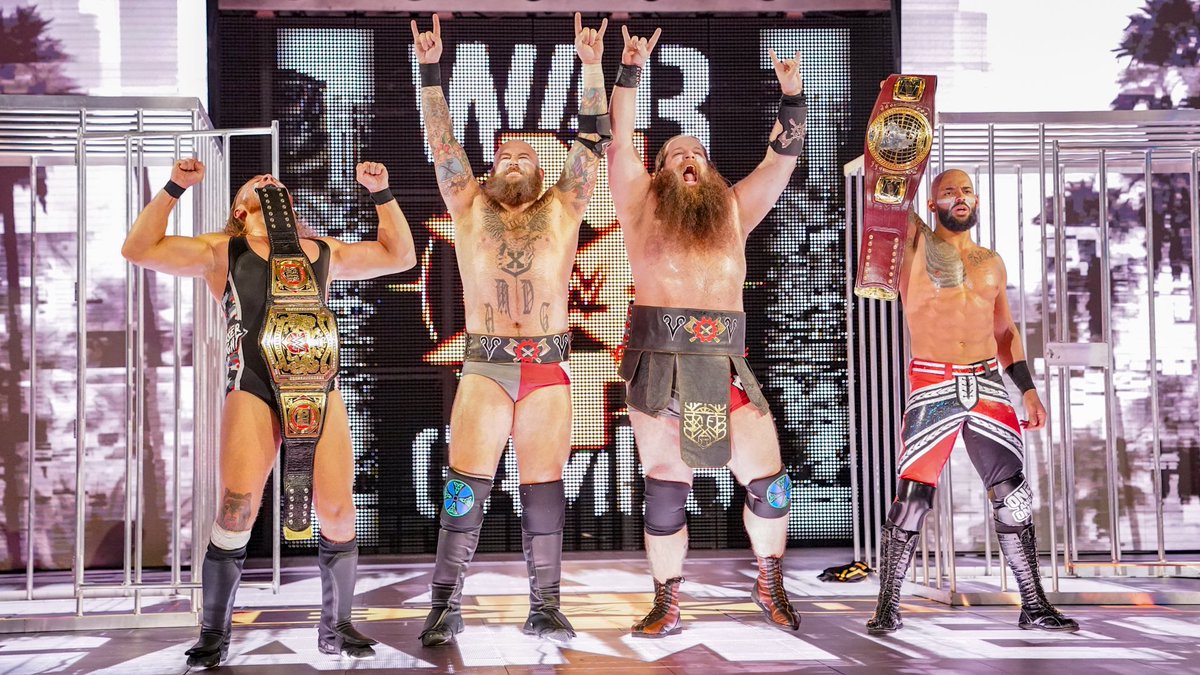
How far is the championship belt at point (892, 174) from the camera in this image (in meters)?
5.09

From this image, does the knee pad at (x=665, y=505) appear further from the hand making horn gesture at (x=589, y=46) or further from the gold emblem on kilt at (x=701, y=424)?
the hand making horn gesture at (x=589, y=46)

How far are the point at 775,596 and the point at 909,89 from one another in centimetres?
228

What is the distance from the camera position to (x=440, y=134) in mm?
4797

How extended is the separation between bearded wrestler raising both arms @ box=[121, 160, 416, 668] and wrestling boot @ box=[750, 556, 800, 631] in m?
1.61

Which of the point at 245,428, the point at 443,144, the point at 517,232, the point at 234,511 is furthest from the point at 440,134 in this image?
the point at 234,511

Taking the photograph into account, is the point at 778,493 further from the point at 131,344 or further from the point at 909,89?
the point at 131,344

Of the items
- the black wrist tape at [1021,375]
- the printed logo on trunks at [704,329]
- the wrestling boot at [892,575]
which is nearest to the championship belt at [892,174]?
the black wrist tape at [1021,375]

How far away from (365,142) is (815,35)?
3079mm

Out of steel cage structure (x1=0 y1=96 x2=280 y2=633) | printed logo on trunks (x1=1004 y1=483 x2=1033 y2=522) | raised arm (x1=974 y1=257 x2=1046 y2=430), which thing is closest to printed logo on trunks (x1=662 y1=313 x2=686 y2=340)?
raised arm (x1=974 y1=257 x2=1046 y2=430)

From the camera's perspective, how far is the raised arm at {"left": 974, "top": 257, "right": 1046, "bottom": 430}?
205 inches

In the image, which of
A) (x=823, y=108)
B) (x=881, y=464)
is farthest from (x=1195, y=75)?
(x=881, y=464)

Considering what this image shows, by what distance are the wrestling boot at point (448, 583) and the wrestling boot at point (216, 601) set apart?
29.5 inches

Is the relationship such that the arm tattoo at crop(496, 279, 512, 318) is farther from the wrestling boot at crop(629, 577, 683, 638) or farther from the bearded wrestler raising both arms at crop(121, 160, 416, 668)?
the wrestling boot at crop(629, 577, 683, 638)

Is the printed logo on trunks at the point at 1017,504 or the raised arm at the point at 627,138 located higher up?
the raised arm at the point at 627,138
